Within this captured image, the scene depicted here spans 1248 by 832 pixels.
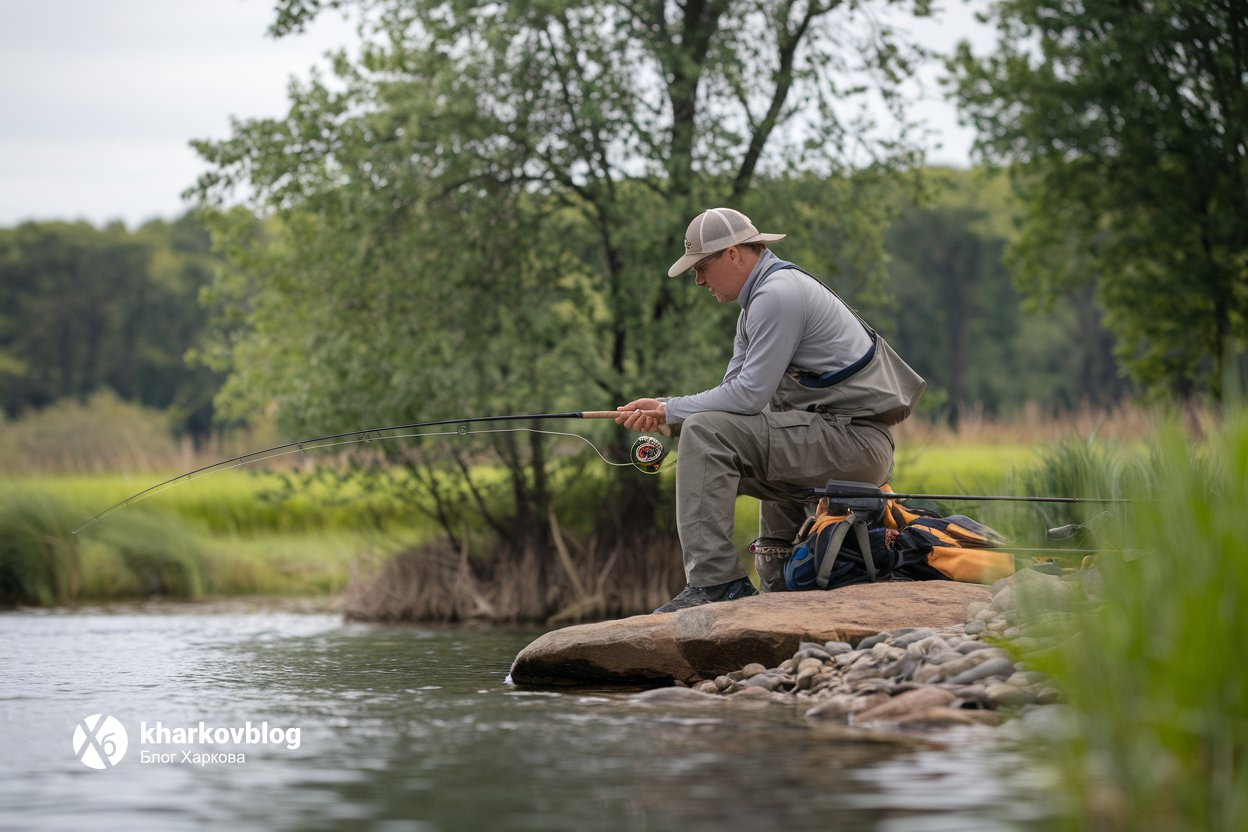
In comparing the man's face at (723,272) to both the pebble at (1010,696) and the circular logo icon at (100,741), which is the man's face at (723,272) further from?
the circular logo icon at (100,741)

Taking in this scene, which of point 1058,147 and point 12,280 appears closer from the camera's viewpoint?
point 1058,147

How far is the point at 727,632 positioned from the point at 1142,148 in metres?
→ 12.3

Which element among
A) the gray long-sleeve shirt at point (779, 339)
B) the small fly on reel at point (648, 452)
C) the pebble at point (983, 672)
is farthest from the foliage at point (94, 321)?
the pebble at point (983, 672)

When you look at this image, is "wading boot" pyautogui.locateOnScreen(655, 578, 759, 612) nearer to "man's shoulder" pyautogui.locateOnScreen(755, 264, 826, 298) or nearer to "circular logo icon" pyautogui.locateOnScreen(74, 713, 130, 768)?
"man's shoulder" pyautogui.locateOnScreen(755, 264, 826, 298)

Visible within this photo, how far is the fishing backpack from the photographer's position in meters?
6.26

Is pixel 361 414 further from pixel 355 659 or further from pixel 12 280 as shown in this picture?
pixel 12 280

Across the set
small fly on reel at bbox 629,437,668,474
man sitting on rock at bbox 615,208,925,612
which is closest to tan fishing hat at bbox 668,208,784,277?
man sitting on rock at bbox 615,208,925,612

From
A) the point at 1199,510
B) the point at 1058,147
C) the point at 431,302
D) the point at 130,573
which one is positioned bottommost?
the point at 130,573

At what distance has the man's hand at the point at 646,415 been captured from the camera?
627 centimetres

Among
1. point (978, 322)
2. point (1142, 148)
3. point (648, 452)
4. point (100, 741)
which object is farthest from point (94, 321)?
point (100, 741)

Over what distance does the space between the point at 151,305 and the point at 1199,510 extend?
5770 cm

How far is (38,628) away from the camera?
10.1 metres

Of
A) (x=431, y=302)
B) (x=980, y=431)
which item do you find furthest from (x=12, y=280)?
(x=431, y=302)

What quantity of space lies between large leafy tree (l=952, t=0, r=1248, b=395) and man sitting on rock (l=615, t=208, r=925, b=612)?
382 inches
